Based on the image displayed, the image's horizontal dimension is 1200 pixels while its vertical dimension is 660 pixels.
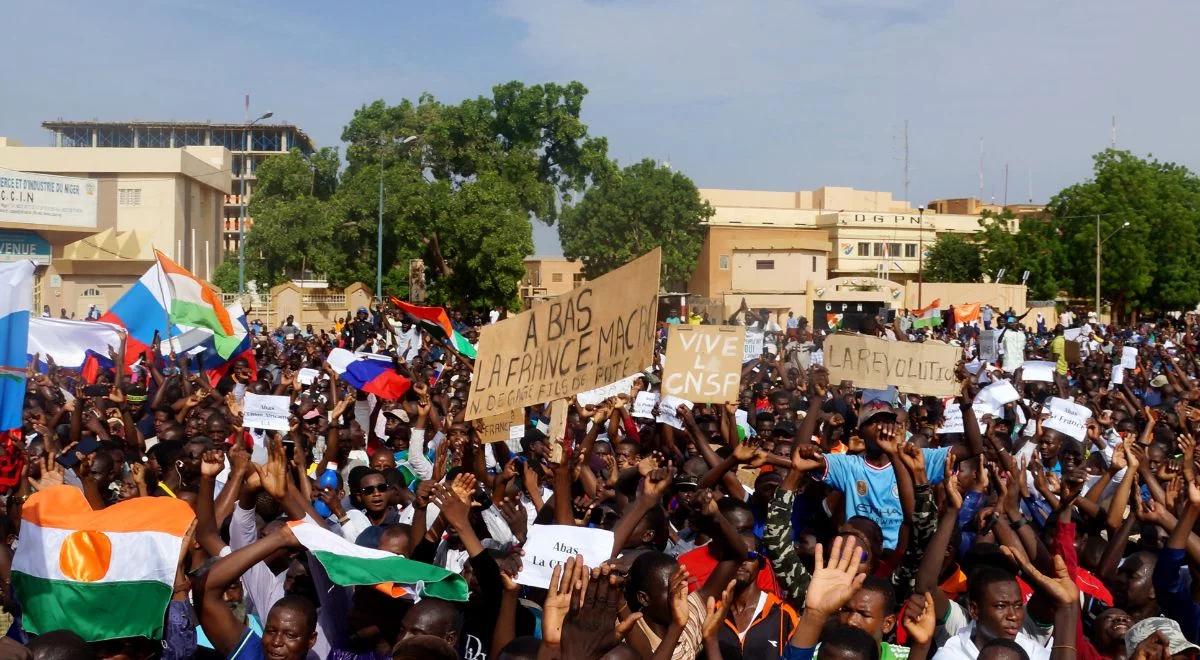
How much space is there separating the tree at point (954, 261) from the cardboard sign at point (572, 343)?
195 ft

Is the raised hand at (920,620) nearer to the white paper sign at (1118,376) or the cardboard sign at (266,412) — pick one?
the cardboard sign at (266,412)

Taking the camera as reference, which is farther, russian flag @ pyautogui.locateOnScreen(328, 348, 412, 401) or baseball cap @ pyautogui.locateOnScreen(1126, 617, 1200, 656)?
russian flag @ pyautogui.locateOnScreen(328, 348, 412, 401)

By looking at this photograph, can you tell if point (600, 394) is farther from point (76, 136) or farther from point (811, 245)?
point (76, 136)

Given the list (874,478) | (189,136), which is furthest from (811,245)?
(189,136)

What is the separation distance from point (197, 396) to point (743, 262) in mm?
49961

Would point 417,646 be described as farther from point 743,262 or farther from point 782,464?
point 743,262

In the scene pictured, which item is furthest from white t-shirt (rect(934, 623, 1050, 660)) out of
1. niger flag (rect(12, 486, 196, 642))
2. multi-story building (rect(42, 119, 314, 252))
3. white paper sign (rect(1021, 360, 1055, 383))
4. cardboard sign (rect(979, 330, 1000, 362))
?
multi-story building (rect(42, 119, 314, 252))

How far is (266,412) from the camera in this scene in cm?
832

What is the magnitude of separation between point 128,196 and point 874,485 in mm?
56656

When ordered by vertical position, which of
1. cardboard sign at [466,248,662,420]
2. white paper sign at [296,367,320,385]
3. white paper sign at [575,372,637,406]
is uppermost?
cardboard sign at [466,248,662,420]

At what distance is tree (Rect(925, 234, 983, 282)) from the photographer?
6381 cm

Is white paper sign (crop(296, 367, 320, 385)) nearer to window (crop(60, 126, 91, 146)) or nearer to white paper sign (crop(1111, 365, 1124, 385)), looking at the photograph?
white paper sign (crop(1111, 365, 1124, 385))

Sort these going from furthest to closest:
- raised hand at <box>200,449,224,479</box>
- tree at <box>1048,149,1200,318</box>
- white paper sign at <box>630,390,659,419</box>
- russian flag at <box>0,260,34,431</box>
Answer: tree at <box>1048,149,1200,318</box> → white paper sign at <box>630,390,659,419</box> → russian flag at <box>0,260,34,431</box> → raised hand at <box>200,449,224,479</box>

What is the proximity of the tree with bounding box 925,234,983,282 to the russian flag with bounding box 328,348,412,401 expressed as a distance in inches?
2178
